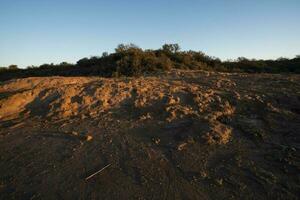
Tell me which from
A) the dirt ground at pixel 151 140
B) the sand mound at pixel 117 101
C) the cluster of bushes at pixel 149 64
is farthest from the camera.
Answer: the cluster of bushes at pixel 149 64

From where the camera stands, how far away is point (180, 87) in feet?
27.8

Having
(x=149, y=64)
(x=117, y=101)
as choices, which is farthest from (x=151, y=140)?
(x=149, y=64)

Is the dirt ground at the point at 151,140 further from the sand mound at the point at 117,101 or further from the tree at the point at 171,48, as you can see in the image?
the tree at the point at 171,48

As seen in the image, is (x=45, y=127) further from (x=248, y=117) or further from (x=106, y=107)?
(x=248, y=117)

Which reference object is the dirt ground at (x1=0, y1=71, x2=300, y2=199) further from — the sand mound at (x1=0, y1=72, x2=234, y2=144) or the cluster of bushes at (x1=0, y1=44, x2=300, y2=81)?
the cluster of bushes at (x1=0, y1=44, x2=300, y2=81)

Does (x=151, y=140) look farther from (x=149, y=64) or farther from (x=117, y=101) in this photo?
(x=149, y=64)

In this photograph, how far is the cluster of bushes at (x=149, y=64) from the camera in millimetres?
13781

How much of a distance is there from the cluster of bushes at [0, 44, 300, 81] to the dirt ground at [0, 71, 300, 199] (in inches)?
179

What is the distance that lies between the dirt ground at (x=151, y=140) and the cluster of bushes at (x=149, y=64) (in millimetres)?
4555

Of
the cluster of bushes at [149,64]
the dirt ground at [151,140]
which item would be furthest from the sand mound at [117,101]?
the cluster of bushes at [149,64]

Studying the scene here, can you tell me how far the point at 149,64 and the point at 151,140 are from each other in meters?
8.16

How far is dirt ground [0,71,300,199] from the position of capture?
442 centimetres

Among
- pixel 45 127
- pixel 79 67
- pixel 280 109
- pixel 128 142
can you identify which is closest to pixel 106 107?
pixel 45 127

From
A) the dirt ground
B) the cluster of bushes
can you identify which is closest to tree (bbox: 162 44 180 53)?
the cluster of bushes
